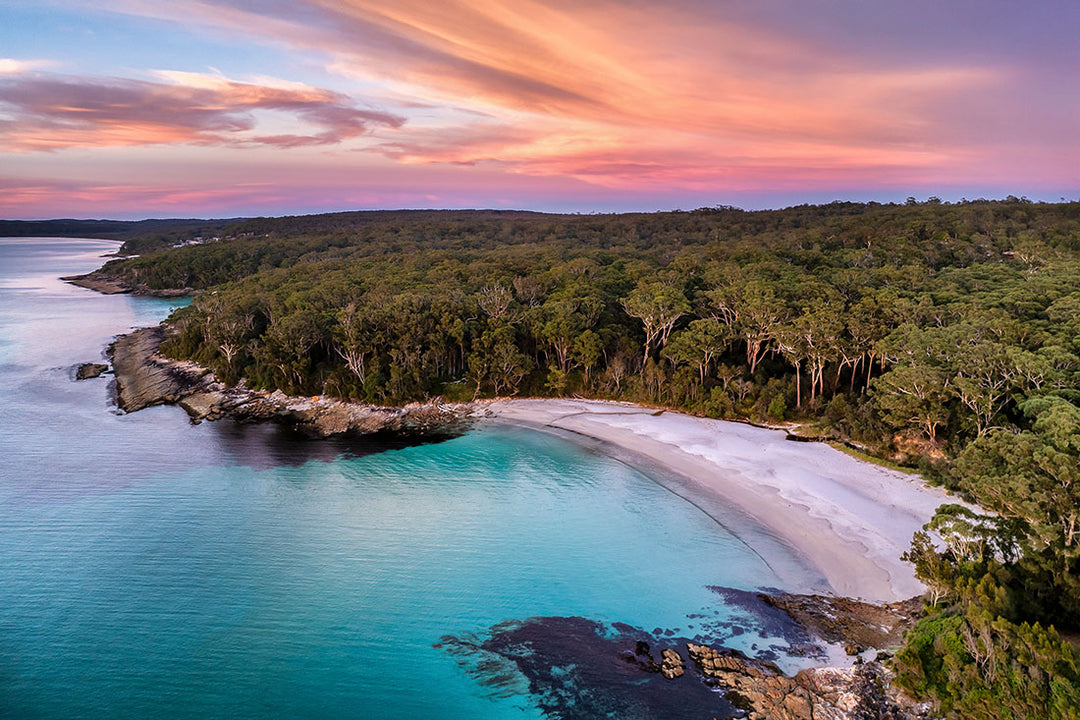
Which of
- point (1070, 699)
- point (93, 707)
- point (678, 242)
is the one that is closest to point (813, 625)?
point (1070, 699)

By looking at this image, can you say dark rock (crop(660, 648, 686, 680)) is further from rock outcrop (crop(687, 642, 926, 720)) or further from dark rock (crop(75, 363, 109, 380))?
dark rock (crop(75, 363, 109, 380))

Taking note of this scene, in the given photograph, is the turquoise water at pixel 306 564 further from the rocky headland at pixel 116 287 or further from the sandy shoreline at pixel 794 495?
the rocky headland at pixel 116 287

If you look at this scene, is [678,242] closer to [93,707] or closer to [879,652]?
[879,652]

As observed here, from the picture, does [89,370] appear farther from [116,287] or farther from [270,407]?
[116,287]

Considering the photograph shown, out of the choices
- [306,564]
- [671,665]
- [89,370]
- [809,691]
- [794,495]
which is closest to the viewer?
[809,691]

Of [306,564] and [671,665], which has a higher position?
[671,665]

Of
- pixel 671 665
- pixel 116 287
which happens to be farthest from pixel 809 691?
pixel 116 287

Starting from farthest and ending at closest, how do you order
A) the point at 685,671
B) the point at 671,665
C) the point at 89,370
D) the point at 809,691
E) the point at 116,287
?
the point at 116,287 → the point at 89,370 → the point at 671,665 → the point at 685,671 → the point at 809,691

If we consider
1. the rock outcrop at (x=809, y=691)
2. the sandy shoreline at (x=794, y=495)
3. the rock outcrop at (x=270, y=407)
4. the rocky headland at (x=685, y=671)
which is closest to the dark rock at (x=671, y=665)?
the rocky headland at (x=685, y=671)
